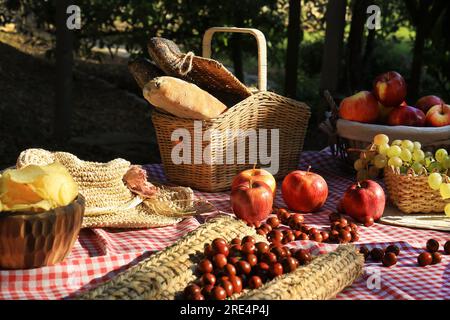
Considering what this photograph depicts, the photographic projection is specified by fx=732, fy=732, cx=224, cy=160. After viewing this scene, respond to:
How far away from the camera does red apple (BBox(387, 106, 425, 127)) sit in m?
2.43

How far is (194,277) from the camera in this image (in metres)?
1.48

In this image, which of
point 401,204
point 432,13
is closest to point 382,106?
point 401,204

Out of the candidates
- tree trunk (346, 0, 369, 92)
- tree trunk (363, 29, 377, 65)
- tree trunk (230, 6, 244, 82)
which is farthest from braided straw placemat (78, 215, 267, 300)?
tree trunk (363, 29, 377, 65)

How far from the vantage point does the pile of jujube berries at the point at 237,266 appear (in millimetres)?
1431

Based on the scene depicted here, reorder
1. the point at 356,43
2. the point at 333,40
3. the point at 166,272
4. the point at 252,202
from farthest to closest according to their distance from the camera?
the point at 356,43 → the point at 333,40 → the point at 252,202 → the point at 166,272

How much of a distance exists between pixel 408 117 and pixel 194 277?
1.22m

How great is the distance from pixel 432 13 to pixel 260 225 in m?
4.26

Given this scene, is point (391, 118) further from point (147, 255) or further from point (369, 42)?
point (369, 42)

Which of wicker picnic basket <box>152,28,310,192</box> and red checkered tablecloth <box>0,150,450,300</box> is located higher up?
wicker picnic basket <box>152,28,310,192</box>

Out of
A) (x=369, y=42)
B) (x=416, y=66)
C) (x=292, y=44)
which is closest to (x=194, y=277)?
(x=292, y=44)

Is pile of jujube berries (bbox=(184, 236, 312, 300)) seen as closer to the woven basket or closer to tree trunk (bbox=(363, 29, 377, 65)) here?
the woven basket

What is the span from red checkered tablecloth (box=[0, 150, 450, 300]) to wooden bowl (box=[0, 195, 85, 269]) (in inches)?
1.0

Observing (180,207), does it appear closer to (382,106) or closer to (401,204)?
(401,204)

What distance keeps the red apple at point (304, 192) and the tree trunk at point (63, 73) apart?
7.98ft
